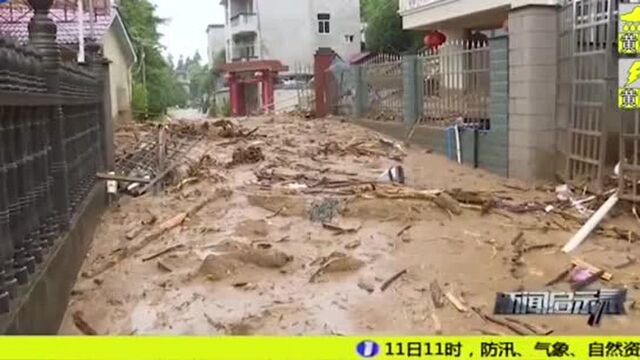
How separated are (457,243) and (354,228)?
0.97 metres

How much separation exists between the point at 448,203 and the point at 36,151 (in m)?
4.27

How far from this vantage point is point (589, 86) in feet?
25.7

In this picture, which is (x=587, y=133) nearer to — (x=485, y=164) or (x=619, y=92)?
(x=619, y=92)

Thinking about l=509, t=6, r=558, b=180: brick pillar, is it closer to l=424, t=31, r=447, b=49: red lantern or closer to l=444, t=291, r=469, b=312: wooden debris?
l=444, t=291, r=469, b=312: wooden debris

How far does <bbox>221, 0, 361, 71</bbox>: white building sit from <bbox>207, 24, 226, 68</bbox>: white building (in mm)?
11685

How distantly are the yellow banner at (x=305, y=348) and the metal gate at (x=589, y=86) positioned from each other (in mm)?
5055

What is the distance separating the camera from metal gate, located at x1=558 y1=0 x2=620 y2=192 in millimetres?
7254

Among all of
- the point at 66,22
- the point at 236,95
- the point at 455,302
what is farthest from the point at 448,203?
the point at 236,95

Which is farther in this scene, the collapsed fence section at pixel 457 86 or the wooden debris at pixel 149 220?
the collapsed fence section at pixel 457 86

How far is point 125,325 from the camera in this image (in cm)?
440

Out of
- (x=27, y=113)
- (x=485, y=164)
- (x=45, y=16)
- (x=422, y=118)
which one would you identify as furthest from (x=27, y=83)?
(x=422, y=118)

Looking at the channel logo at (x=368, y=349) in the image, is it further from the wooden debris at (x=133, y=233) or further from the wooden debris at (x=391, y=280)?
the wooden debris at (x=133, y=233)

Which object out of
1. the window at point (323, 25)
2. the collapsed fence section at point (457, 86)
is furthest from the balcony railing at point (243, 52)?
the collapsed fence section at point (457, 86)

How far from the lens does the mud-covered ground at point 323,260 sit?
443cm
